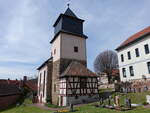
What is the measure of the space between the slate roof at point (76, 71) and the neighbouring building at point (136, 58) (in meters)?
7.52

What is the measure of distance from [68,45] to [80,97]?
9.10 m

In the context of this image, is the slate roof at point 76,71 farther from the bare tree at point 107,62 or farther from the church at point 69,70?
the bare tree at point 107,62

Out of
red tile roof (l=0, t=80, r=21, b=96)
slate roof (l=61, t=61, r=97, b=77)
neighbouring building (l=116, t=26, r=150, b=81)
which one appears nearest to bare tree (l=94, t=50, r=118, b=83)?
neighbouring building (l=116, t=26, r=150, b=81)

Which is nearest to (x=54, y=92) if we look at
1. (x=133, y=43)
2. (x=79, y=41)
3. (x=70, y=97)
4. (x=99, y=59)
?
(x=70, y=97)

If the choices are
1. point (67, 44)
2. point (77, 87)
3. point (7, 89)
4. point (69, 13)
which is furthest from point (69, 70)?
point (7, 89)

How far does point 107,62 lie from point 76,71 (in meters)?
23.5

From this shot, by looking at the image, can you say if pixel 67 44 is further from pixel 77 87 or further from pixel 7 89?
pixel 7 89

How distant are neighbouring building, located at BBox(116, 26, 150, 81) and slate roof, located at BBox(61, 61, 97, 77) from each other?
24.7 feet

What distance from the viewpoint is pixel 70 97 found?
17812 millimetres

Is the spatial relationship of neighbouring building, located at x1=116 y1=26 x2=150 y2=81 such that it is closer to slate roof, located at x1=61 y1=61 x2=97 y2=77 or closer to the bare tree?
slate roof, located at x1=61 y1=61 x2=97 y2=77

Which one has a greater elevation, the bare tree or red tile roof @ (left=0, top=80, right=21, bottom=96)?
the bare tree

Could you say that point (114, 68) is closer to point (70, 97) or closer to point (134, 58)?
point (134, 58)

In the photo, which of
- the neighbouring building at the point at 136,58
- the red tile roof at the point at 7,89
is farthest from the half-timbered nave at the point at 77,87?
the red tile roof at the point at 7,89

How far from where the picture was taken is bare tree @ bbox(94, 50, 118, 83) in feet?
134
